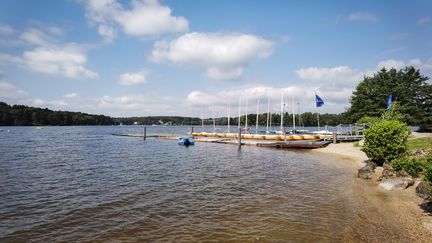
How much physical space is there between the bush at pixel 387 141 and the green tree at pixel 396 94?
3444cm

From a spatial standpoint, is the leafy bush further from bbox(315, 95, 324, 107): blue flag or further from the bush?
the bush

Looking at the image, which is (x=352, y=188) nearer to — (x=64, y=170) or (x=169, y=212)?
(x=169, y=212)

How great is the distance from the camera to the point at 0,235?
1084 centimetres

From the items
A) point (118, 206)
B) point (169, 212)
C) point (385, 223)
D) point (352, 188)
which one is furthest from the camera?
point (352, 188)

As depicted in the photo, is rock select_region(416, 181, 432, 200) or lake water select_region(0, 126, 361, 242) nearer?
lake water select_region(0, 126, 361, 242)

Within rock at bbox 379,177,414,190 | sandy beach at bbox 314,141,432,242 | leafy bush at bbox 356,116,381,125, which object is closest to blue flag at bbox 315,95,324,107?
leafy bush at bbox 356,116,381,125

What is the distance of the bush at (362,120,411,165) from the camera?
22922mm

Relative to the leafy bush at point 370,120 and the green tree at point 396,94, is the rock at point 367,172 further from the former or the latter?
the green tree at point 396,94

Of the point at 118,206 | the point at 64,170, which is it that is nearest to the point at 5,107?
the point at 64,170

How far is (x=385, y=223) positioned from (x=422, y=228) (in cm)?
123

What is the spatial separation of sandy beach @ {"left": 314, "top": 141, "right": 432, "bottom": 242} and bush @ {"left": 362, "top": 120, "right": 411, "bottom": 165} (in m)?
5.69

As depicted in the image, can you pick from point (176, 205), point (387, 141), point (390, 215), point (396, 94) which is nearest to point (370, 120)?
point (396, 94)

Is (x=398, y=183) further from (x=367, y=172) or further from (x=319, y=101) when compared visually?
(x=319, y=101)

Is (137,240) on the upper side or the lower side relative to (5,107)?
lower
